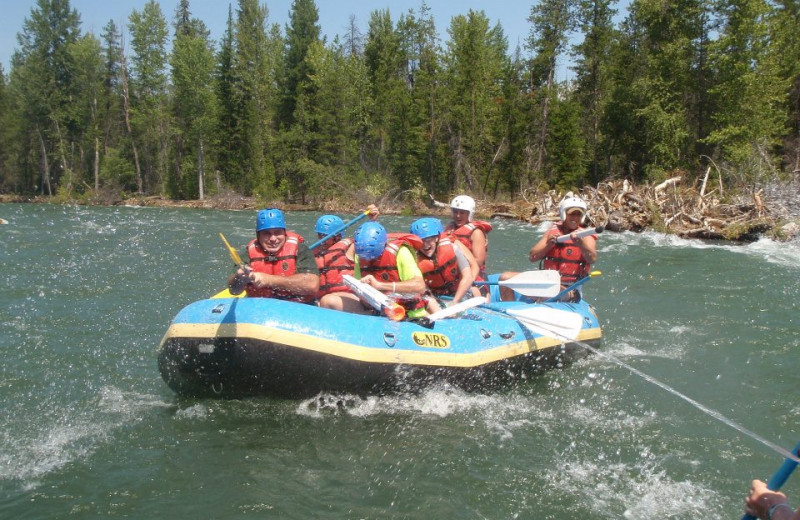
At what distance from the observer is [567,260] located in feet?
23.0

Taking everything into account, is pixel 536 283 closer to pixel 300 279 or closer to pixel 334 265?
pixel 334 265

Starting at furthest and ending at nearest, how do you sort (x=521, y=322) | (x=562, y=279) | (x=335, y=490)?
(x=562, y=279), (x=521, y=322), (x=335, y=490)

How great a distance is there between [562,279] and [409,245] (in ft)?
7.54

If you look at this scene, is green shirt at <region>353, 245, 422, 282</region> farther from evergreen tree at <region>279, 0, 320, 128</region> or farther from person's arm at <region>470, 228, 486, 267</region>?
evergreen tree at <region>279, 0, 320, 128</region>

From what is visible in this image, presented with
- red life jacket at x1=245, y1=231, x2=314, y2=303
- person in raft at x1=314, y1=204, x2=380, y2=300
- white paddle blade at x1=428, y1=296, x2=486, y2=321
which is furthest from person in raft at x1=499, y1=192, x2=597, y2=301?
red life jacket at x1=245, y1=231, x2=314, y2=303

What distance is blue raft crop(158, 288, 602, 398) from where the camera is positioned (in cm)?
466

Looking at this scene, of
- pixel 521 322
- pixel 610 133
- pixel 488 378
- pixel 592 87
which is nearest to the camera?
pixel 488 378

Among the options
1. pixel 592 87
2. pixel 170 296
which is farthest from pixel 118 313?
pixel 592 87

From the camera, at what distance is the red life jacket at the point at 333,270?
5.92 meters

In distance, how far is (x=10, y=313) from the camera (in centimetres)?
785

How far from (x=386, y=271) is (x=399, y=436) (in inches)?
56.3

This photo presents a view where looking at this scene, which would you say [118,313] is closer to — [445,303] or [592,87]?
[445,303]

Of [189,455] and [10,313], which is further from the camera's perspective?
[10,313]

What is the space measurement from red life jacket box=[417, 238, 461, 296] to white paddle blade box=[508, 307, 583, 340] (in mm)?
640
